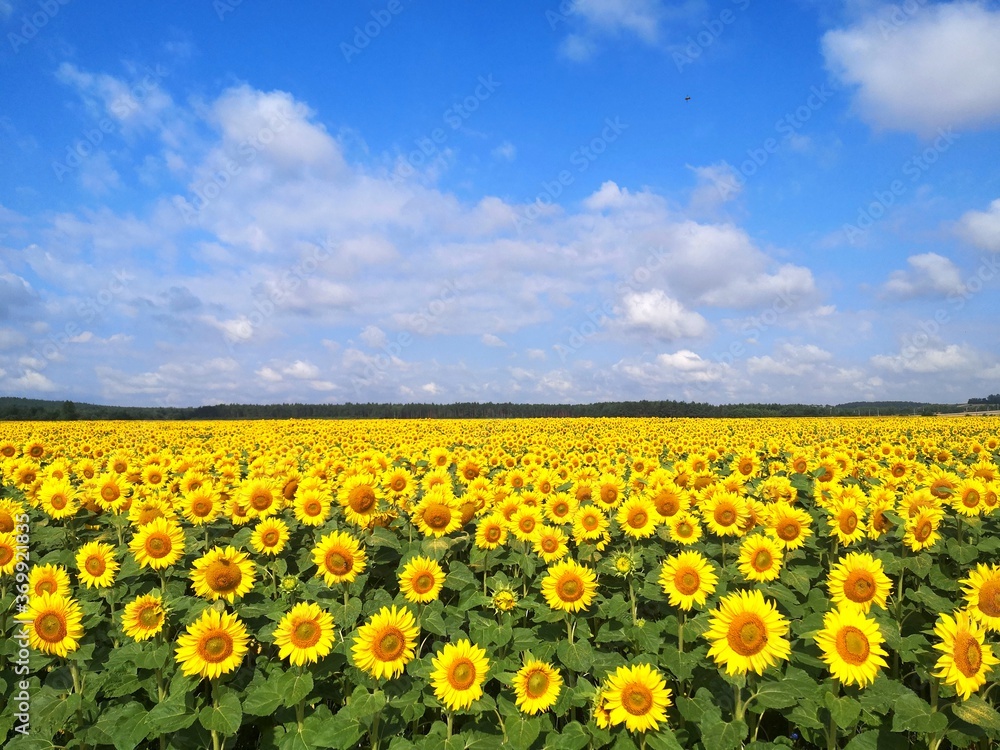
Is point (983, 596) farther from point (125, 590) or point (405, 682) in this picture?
point (125, 590)

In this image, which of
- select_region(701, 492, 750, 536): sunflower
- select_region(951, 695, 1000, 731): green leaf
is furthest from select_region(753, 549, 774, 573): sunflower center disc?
select_region(951, 695, 1000, 731): green leaf

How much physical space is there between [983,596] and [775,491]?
3501mm

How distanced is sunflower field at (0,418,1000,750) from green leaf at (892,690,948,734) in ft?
0.05

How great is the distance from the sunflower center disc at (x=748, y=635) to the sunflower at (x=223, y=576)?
4.11 metres

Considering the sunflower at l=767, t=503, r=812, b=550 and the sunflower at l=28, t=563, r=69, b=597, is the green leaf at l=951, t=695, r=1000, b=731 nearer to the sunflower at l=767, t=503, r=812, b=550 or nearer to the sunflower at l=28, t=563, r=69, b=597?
the sunflower at l=767, t=503, r=812, b=550

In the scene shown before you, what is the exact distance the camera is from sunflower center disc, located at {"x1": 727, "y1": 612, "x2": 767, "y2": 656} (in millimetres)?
3998

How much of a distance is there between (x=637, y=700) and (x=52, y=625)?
486 cm

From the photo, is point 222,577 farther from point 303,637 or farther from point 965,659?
point 965,659

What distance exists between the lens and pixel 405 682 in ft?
14.6

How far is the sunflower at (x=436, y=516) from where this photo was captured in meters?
6.25

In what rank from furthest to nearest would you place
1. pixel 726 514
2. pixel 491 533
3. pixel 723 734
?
pixel 726 514, pixel 491 533, pixel 723 734

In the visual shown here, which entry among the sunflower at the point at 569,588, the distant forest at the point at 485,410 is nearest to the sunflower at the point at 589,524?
the sunflower at the point at 569,588

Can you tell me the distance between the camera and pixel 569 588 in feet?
16.1

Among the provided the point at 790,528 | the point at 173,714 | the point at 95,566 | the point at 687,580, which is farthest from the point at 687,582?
the point at 95,566
